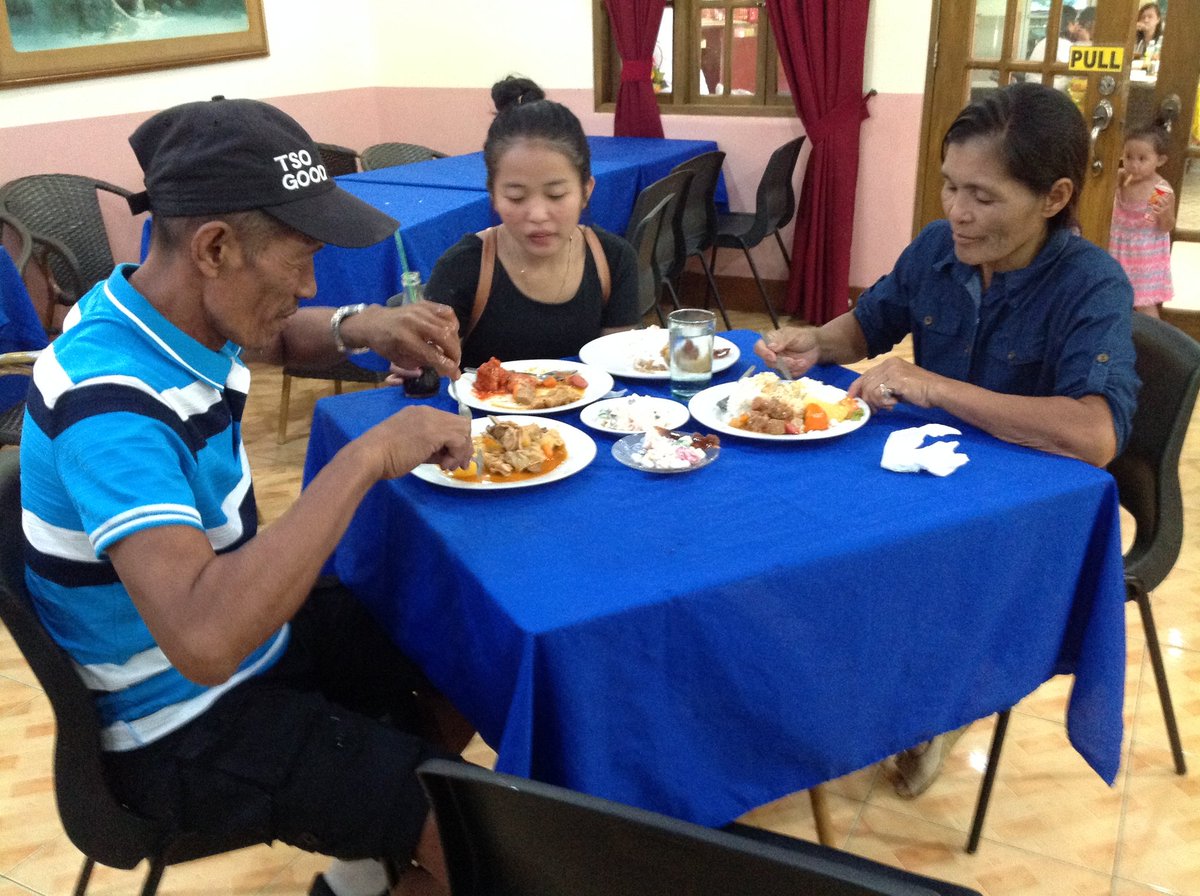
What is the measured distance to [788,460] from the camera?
1475mm

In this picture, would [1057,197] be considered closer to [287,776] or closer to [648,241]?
[287,776]

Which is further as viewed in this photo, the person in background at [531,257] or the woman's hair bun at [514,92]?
the woman's hair bun at [514,92]

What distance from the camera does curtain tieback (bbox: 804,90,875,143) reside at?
4664 mm

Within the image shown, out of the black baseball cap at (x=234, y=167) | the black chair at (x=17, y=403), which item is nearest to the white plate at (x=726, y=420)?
the black baseball cap at (x=234, y=167)

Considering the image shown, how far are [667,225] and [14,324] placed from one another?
2166 mm

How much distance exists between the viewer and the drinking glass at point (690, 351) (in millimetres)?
1712

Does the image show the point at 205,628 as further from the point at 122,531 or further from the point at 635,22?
the point at 635,22

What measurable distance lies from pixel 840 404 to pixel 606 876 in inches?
38.8

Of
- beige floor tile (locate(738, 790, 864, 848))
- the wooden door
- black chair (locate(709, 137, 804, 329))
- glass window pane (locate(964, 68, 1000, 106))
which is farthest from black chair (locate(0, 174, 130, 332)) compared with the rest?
glass window pane (locate(964, 68, 1000, 106))

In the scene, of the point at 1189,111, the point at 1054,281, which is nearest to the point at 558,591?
the point at 1054,281

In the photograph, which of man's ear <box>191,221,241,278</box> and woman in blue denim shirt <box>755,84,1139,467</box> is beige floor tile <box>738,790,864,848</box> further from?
man's ear <box>191,221,241,278</box>

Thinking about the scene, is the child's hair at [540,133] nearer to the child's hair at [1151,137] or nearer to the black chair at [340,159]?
the child's hair at [1151,137]

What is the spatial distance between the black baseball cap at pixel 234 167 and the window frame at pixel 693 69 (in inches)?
164

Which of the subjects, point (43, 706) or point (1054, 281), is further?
point (43, 706)
